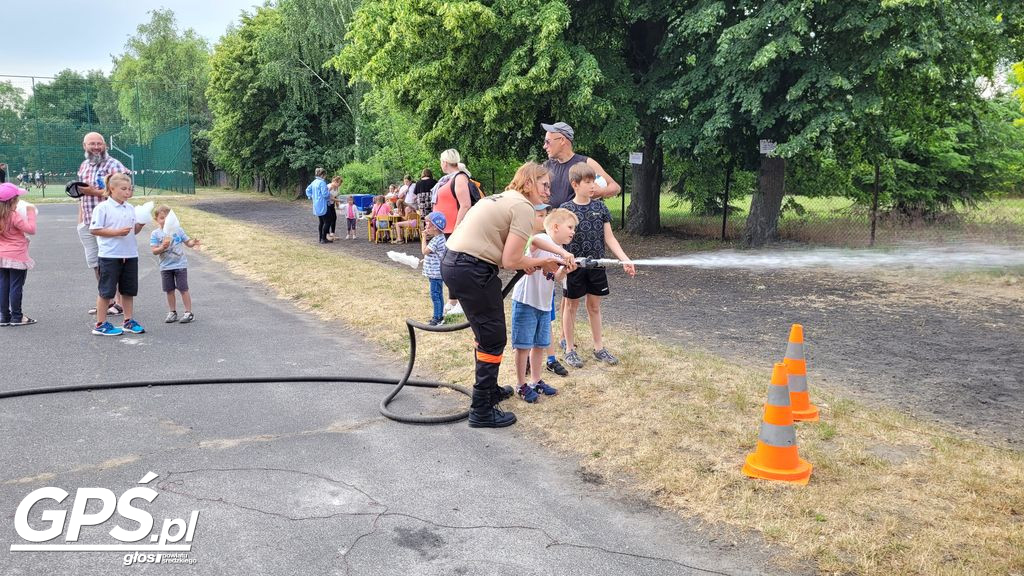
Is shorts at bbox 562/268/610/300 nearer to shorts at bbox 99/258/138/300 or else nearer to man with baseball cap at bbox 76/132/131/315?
shorts at bbox 99/258/138/300

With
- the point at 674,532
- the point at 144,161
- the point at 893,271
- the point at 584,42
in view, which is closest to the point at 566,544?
the point at 674,532

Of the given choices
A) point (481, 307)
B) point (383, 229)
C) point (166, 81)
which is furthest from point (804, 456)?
point (166, 81)

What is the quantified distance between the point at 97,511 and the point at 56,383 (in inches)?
115

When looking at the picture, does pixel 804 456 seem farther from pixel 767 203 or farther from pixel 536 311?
pixel 767 203

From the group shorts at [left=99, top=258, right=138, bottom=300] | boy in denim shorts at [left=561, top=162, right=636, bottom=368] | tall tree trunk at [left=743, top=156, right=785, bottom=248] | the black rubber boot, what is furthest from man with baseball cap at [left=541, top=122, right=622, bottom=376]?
tall tree trunk at [left=743, top=156, right=785, bottom=248]

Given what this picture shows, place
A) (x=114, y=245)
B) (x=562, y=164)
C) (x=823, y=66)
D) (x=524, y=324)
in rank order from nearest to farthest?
(x=524, y=324) → (x=562, y=164) → (x=114, y=245) → (x=823, y=66)

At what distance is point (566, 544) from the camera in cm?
383

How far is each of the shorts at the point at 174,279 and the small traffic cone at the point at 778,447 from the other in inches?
272

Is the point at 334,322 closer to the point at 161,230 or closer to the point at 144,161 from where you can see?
the point at 161,230

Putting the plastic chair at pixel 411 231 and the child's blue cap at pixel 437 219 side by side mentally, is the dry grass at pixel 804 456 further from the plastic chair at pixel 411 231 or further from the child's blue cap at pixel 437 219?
the plastic chair at pixel 411 231

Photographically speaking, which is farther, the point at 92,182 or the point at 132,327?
the point at 92,182

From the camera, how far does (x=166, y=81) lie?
214 feet

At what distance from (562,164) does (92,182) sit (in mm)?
5830

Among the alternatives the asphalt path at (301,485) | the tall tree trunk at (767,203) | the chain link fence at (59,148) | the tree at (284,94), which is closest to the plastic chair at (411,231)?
the tall tree trunk at (767,203)
